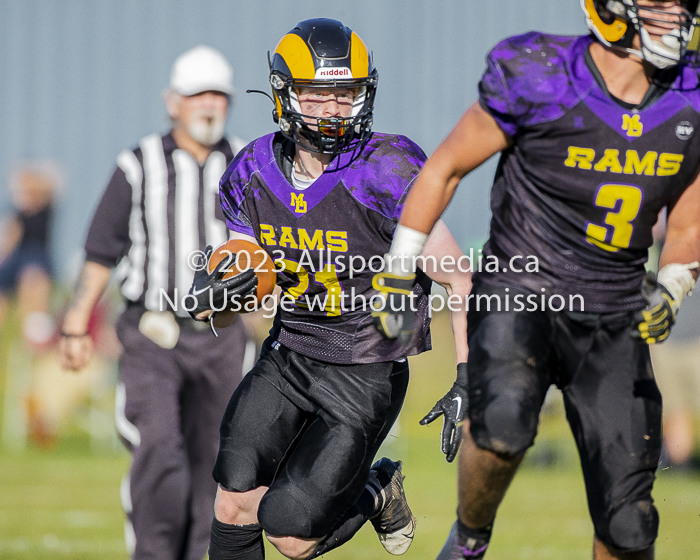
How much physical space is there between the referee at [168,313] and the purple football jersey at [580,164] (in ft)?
7.53

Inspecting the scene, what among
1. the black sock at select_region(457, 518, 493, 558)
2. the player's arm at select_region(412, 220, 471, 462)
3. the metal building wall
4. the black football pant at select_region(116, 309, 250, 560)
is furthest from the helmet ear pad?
the metal building wall

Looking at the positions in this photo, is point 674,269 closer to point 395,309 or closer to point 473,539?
point 395,309

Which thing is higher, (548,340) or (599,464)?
(548,340)

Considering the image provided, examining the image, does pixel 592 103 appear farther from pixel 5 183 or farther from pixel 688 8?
pixel 5 183

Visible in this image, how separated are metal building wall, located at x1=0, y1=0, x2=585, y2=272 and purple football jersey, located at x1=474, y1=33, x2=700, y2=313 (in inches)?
297

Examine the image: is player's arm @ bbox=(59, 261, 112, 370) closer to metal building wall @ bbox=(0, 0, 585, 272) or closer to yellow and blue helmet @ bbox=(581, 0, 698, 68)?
yellow and blue helmet @ bbox=(581, 0, 698, 68)

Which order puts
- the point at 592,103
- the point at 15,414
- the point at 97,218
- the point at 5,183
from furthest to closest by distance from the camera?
the point at 5,183 < the point at 15,414 < the point at 97,218 < the point at 592,103

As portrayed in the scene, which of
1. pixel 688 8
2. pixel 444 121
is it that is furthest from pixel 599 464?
pixel 444 121

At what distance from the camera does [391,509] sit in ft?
13.0

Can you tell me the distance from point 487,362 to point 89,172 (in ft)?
27.9

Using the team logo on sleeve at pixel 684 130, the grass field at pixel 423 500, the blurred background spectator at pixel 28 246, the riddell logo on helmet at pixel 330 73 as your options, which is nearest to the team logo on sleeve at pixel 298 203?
the riddell logo on helmet at pixel 330 73

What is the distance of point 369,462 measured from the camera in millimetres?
3463

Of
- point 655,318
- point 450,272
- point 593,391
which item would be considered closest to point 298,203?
point 450,272

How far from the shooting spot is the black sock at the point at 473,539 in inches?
121
